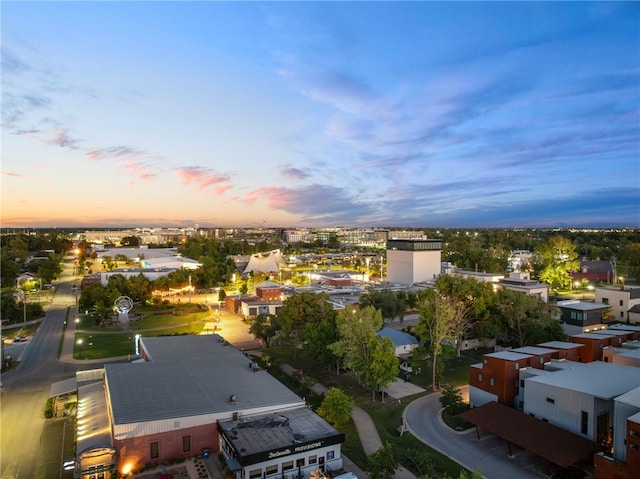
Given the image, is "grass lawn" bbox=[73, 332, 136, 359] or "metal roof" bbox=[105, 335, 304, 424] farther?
"grass lawn" bbox=[73, 332, 136, 359]

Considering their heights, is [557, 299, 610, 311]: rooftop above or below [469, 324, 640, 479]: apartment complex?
above

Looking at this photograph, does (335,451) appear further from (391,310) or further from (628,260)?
(628,260)

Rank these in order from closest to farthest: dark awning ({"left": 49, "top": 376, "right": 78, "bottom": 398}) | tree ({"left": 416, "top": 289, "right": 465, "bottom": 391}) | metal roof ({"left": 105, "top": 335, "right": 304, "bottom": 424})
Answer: metal roof ({"left": 105, "top": 335, "right": 304, "bottom": 424})
dark awning ({"left": 49, "top": 376, "right": 78, "bottom": 398})
tree ({"left": 416, "top": 289, "right": 465, "bottom": 391})

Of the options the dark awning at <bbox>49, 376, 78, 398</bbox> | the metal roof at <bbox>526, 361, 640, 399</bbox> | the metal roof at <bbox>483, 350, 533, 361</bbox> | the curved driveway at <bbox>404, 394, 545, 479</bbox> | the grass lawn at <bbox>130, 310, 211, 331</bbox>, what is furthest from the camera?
the grass lawn at <bbox>130, 310, 211, 331</bbox>

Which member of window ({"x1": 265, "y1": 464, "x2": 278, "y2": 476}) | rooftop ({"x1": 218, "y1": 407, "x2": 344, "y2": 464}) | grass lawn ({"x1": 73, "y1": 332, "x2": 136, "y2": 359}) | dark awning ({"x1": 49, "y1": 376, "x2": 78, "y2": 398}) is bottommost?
grass lawn ({"x1": 73, "y1": 332, "x2": 136, "y2": 359})

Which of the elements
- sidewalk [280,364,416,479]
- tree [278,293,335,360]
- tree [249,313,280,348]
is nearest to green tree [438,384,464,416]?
sidewalk [280,364,416,479]

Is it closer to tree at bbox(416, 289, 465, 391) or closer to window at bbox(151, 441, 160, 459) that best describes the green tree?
tree at bbox(416, 289, 465, 391)

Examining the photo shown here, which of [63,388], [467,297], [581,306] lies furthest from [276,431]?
[581,306]
